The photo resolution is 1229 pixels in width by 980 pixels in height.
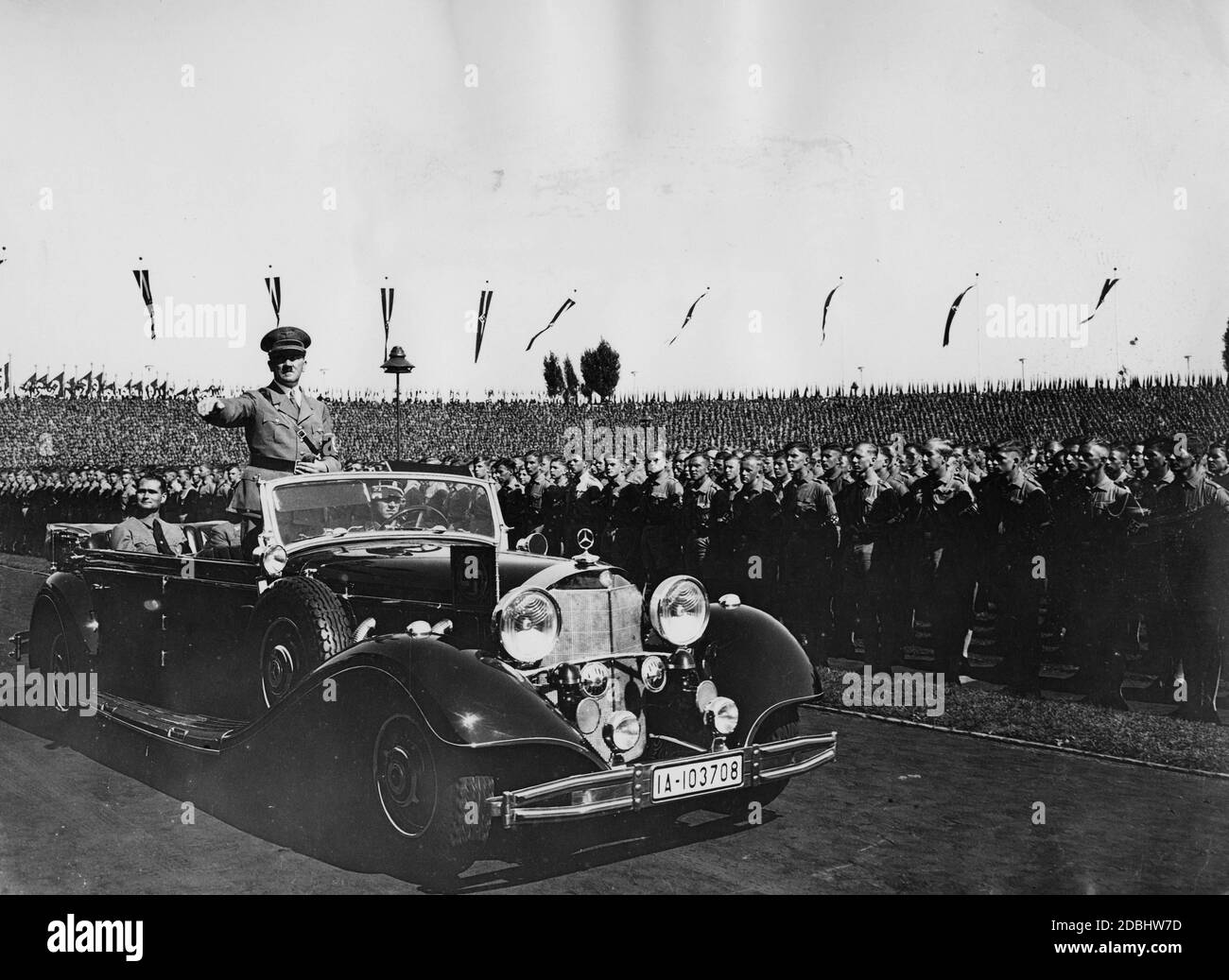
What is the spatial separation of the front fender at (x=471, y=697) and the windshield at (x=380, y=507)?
168 centimetres

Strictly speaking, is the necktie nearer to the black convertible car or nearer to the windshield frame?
the black convertible car

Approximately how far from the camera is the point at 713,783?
4039mm

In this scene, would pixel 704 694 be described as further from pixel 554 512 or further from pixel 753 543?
pixel 554 512

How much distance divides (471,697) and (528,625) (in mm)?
447

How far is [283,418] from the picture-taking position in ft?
20.3

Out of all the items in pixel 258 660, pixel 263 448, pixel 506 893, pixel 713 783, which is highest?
pixel 263 448

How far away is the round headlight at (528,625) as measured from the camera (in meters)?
4.04

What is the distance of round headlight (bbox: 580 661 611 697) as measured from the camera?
433 centimetres

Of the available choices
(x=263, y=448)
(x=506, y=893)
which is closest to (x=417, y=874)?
(x=506, y=893)

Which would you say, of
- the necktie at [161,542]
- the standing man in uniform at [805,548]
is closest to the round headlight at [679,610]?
the necktie at [161,542]

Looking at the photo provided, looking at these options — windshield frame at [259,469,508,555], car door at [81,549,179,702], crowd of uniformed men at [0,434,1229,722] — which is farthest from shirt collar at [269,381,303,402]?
crowd of uniformed men at [0,434,1229,722]

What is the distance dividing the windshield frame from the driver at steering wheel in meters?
0.06
